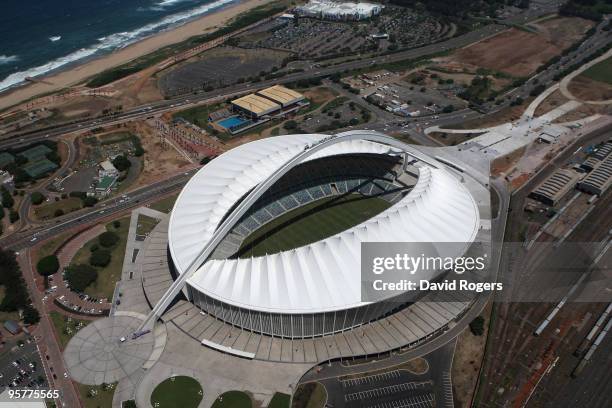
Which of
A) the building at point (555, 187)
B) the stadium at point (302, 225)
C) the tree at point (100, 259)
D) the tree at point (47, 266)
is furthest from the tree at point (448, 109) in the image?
the tree at point (47, 266)

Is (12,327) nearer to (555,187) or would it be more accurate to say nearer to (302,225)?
(302,225)

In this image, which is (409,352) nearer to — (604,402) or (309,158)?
(604,402)

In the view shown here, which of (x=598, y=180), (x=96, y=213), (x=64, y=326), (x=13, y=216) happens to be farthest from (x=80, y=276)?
(x=598, y=180)

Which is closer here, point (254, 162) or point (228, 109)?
point (254, 162)

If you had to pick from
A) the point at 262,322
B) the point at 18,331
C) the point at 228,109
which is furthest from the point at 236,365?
the point at 228,109

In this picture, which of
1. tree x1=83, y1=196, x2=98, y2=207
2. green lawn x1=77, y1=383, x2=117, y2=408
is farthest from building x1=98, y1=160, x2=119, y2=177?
green lawn x1=77, y1=383, x2=117, y2=408

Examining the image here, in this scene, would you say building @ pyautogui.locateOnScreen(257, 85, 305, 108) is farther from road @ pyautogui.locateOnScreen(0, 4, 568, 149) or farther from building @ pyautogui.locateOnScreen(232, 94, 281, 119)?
road @ pyautogui.locateOnScreen(0, 4, 568, 149)
